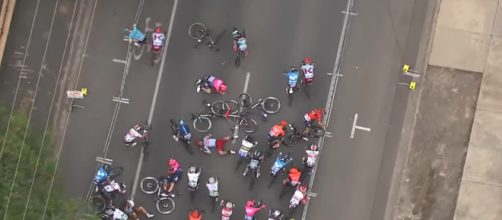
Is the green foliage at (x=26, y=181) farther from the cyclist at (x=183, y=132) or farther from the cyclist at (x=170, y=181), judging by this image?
the cyclist at (x=183, y=132)

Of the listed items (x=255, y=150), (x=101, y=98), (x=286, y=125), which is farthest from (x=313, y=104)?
(x=101, y=98)

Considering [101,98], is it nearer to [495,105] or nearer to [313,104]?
[313,104]

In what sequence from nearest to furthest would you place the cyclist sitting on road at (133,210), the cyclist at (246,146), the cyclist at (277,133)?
1. the cyclist at (277,133)
2. the cyclist at (246,146)
3. the cyclist sitting on road at (133,210)

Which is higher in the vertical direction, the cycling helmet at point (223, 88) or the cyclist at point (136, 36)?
the cyclist at point (136, 36)

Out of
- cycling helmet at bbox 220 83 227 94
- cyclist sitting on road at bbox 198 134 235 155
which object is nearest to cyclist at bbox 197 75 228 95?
A: cycling helmet at bbox 220 83 227 94

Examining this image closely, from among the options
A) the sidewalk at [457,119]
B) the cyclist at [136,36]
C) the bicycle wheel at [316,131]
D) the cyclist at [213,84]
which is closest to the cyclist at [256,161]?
the bicycle wheel at [316,131]

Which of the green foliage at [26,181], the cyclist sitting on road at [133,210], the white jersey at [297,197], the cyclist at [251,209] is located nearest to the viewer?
the green foliage at [26,181]

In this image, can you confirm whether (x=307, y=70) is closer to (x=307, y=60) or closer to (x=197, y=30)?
(x=307, y=60)
